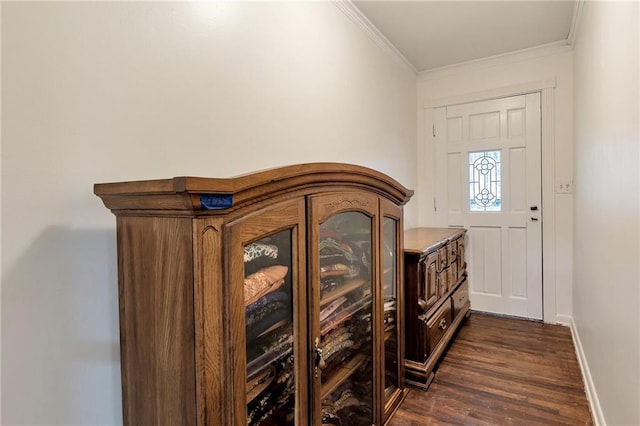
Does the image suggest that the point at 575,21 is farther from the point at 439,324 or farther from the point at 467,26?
the point at 439,324

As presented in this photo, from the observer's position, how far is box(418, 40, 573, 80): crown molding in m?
3.14

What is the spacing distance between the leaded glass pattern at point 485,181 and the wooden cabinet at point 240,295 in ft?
7.96

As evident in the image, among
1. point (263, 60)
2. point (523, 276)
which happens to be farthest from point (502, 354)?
point (263, 60)

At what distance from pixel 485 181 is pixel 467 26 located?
1442 millimetres

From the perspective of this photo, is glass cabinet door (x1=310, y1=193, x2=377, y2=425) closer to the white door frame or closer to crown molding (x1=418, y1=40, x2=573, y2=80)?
the white door frame

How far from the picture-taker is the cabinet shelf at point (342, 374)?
4.47ft

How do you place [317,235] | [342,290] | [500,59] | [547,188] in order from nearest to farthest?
[317,235], [342,290], [547,188], [500,59]

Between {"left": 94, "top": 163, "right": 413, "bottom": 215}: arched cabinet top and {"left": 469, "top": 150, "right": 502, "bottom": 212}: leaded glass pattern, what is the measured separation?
2734 millimetres

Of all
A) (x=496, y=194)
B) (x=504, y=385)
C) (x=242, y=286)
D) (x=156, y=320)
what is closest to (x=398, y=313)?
(x=504, y=385)

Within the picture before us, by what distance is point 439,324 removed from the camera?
248 centimetres

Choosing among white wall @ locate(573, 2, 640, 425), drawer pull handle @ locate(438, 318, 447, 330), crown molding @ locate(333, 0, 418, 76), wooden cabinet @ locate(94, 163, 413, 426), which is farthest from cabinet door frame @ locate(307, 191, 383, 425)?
crown molding @ locate(333, 0, 418, 76)

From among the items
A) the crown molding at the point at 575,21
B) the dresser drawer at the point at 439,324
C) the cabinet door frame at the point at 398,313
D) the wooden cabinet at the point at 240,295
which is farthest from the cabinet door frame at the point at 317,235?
the crown molding at the point at 575,21

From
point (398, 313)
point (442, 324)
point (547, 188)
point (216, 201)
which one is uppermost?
point (547, 188)

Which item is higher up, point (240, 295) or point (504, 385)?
point (240, 295)
